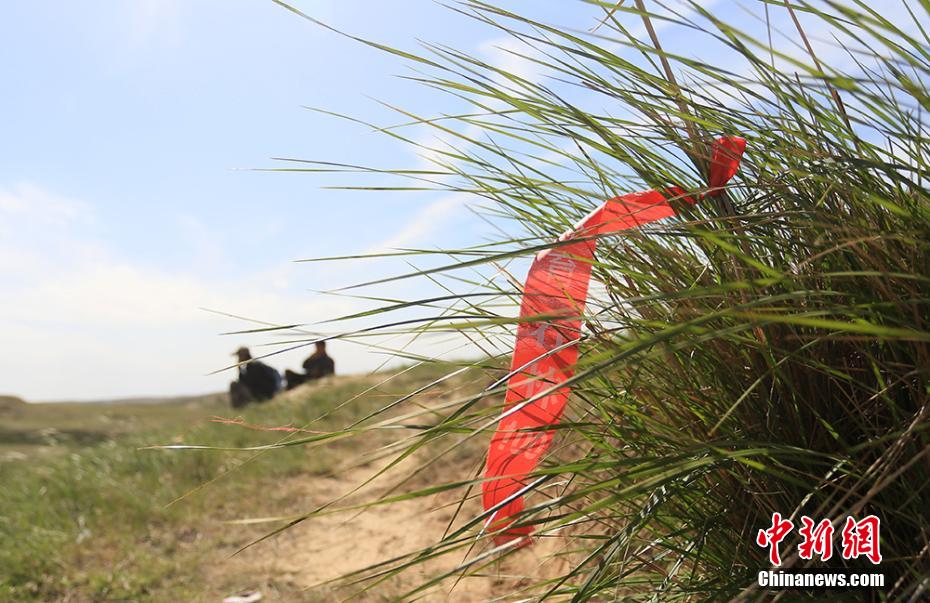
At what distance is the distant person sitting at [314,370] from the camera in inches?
372

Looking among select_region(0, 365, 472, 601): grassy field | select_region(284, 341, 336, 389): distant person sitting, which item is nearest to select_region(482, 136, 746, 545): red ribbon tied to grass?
select_region(0, 365, 472, 601): grassy field

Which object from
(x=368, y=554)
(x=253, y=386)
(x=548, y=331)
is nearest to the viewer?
(x=548, y=331)

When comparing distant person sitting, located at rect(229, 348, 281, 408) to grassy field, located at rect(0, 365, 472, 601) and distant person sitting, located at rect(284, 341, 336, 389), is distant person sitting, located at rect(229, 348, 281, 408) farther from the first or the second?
grassy field, located at rect(0, 365, 472, 601)

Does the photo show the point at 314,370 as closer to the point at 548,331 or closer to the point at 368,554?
the point at 368,554

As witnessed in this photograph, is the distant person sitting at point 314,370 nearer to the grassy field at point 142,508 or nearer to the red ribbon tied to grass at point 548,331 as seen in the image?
the grassy field at point 142,508

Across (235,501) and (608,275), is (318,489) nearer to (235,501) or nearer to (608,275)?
(235,501)

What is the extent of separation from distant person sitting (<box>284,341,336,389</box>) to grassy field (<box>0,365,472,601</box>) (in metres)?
2.39

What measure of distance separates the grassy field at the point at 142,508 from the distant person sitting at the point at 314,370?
239 centimetres

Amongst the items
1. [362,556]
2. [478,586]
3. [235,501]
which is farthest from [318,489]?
[478,586]

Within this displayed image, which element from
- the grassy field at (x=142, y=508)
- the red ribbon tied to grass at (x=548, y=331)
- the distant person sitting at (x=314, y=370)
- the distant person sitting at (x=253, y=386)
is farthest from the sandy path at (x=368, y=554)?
the distant person sitting at (x=253, y=386)

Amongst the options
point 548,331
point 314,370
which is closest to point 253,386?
point 314,370

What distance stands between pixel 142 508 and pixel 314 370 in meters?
5.90

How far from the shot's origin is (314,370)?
32.9 ft

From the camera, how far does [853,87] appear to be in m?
0.89
